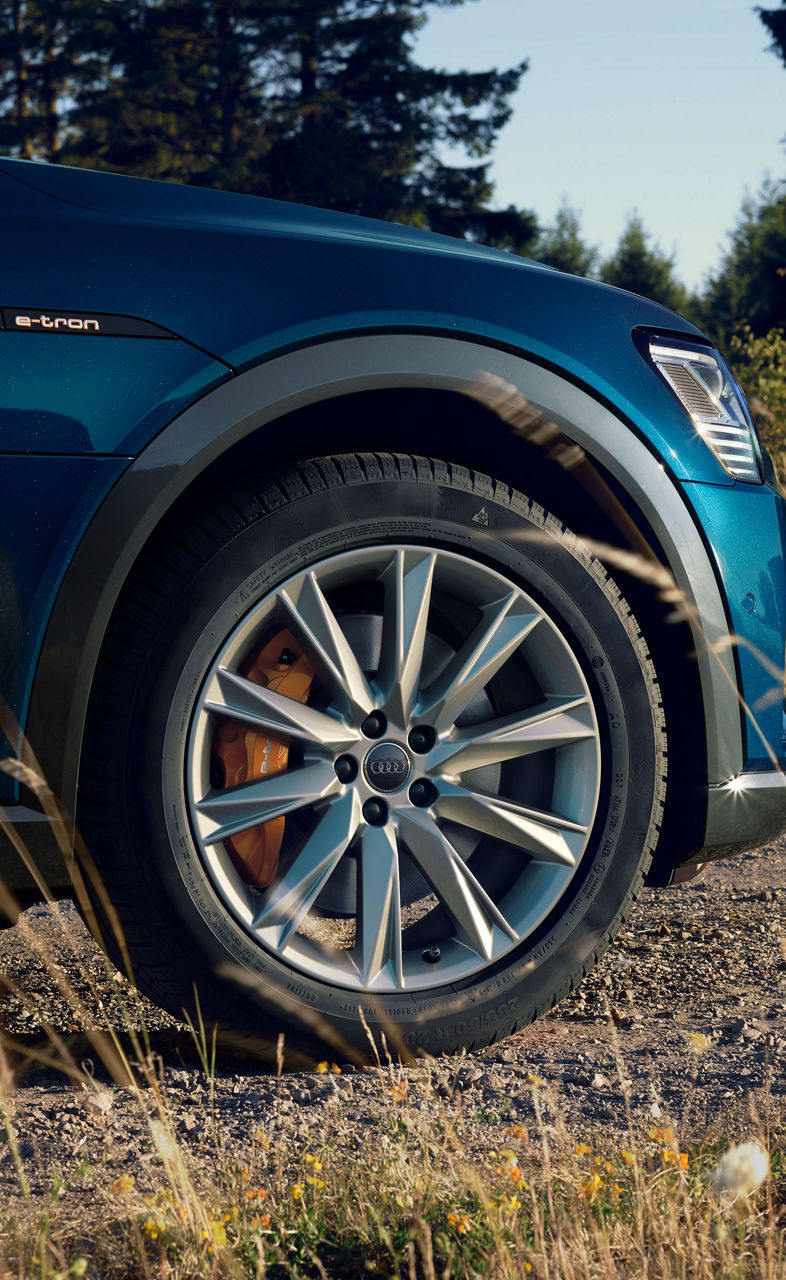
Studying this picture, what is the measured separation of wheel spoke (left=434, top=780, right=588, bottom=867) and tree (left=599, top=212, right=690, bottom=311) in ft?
168

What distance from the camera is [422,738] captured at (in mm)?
2258

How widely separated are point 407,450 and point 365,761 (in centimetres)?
73

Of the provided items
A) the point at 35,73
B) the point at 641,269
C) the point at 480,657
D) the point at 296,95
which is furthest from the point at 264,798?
the point at 641,269

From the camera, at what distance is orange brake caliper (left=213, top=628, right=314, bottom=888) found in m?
2.25

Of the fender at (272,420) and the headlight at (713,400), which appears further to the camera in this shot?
the headlight at (713,400)

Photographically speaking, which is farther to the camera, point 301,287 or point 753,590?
point 753,590

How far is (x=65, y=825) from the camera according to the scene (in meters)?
2.01

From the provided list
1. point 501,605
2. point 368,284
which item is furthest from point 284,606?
point 368,284

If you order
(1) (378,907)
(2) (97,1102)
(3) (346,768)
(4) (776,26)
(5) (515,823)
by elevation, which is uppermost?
(4) (776,26)

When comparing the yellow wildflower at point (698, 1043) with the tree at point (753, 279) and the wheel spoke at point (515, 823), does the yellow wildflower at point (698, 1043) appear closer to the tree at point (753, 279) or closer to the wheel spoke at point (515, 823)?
the wheel spoke at point (515, 823)

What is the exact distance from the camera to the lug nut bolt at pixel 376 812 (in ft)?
7.25

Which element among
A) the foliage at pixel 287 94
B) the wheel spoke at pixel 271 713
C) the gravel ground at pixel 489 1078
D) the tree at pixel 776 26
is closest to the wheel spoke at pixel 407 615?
the wheel spoke at pixel 271 713

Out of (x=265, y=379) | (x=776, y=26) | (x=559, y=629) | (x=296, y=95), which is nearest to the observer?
(x=265, y=379)

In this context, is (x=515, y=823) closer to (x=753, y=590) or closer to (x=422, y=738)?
(x=422, y=738)
